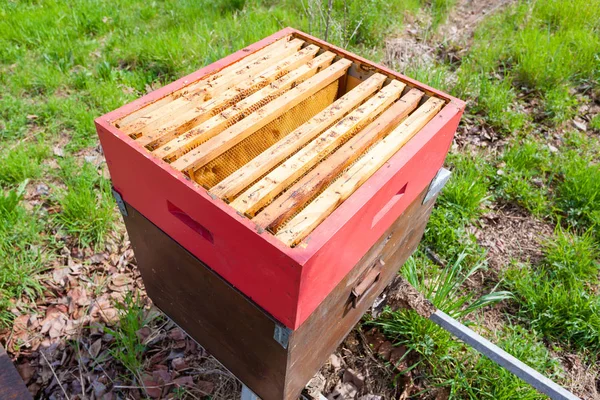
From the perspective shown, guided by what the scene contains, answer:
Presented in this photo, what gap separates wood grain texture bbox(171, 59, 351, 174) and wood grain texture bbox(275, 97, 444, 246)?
349mm

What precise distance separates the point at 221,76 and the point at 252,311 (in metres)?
0.88

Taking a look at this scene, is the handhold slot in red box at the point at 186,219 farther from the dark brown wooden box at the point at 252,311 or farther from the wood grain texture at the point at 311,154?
the wood grain texture at the point at 311,154

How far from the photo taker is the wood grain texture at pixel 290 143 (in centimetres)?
130

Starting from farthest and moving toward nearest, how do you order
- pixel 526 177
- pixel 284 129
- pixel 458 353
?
pixel 526 177 → pixel 458 353 → pixel 284 129

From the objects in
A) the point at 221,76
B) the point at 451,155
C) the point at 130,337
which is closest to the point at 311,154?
the point at 221,76

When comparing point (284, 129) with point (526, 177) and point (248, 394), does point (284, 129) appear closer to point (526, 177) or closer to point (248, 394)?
point (248, 394)

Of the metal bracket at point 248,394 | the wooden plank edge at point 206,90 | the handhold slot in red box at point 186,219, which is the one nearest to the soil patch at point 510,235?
the metal bracket at point 248,394

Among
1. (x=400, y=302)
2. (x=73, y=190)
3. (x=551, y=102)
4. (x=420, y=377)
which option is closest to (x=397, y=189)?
(x=400, y=302)

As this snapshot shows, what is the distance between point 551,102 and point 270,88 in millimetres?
3001

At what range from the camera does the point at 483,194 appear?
305 centimetres

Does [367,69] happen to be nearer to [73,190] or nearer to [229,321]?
[229,321]

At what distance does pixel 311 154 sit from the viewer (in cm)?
142

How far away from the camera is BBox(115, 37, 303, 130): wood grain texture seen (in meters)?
1.48

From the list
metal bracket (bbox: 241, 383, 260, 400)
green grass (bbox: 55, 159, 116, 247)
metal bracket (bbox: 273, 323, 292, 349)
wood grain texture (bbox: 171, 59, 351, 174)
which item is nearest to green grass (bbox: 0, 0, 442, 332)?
green grass (bbox: 55, 159, 116, 247)
